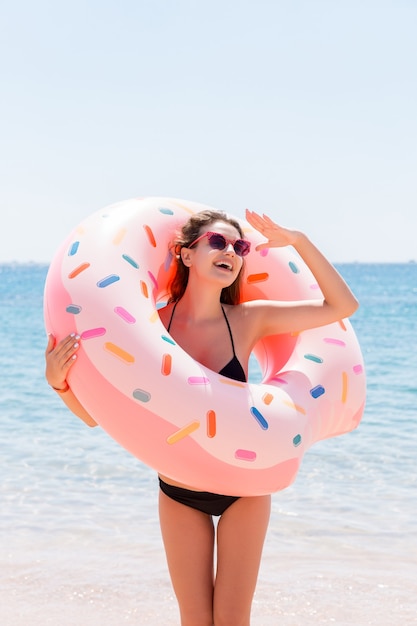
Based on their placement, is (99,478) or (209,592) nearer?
(209,592)

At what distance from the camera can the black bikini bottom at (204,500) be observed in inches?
104

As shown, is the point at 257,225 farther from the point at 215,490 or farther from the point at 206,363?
the point at 215,490

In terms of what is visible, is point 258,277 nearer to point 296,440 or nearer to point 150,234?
point 150,234

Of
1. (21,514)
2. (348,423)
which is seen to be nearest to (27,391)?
(21,514)

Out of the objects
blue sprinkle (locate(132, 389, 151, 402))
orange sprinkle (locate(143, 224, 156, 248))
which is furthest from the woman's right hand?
orange sprinkle (locate(143, 224, 156, 248))

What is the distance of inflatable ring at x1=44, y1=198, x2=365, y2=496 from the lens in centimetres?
248

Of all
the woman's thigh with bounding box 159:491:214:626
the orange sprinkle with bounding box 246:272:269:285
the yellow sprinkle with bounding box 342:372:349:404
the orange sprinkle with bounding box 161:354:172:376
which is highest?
the orange sprinkle with bounding box 246:272:269:285

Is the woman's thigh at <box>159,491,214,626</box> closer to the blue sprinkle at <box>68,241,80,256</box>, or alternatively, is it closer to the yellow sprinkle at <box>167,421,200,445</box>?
the yellow sprinkle at <box>167,421,200,445</box>

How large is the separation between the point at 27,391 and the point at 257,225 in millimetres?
6847

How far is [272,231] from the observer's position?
2.82 meters

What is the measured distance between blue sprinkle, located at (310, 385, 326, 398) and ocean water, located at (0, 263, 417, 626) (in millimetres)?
1322

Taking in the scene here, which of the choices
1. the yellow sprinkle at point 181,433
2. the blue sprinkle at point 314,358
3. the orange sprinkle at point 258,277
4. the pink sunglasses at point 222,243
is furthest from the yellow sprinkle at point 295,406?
the orange sprinkle at point 258,277

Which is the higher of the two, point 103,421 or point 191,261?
point 191,261

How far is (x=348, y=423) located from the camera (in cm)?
299
